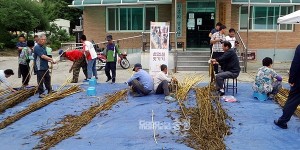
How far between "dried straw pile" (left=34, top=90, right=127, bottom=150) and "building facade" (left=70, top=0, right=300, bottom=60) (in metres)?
8.91

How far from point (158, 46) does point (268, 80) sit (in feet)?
13.3

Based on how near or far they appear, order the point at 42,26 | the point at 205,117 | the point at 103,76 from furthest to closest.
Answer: the point at 42,26
the point at 103,76
the point at 205,117

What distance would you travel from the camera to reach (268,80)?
26.4ft

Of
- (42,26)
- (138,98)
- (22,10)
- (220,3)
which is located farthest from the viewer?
(42,26)

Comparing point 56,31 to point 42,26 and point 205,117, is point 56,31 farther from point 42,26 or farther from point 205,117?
point 205,117

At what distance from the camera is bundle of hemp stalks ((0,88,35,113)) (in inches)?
306

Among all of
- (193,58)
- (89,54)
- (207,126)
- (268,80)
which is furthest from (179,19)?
(207,126)

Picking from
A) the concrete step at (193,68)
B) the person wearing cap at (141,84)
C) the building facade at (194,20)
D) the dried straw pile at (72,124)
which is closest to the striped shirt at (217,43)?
the person wearing cap at (141,84)

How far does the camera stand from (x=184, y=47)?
16.6 metres

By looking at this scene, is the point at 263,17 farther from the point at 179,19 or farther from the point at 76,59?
the point at 76,59

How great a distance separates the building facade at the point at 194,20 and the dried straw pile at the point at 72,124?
29.2ft

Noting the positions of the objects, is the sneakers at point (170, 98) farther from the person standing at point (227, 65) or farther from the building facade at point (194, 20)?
the building facade at point (194, 20)

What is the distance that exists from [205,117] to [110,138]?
1.88 meters

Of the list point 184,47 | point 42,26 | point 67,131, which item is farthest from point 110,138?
point 42,26
